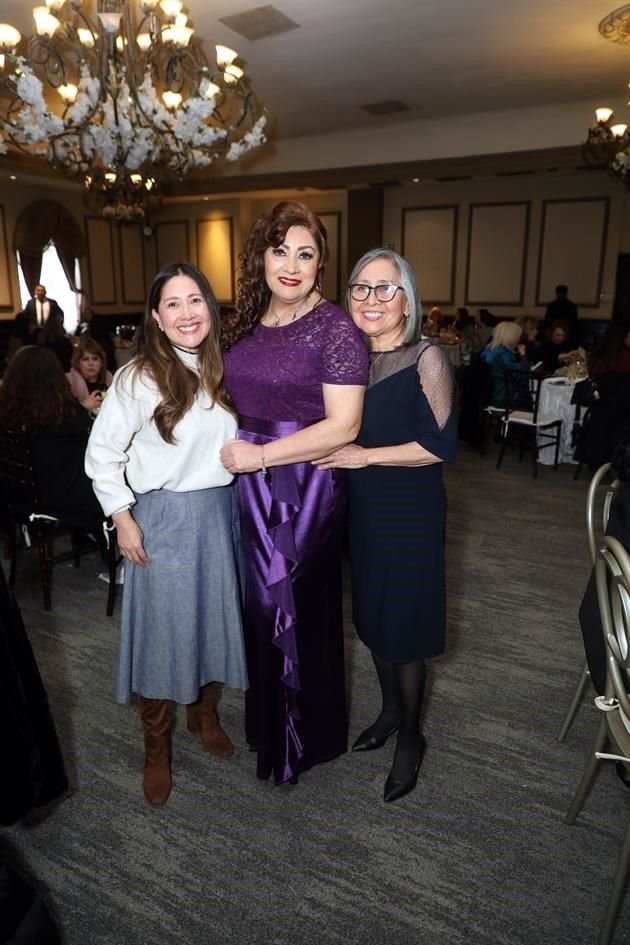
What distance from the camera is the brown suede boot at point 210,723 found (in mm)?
2201

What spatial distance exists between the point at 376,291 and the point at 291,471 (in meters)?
0.52

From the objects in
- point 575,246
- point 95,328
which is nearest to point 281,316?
point 575,246

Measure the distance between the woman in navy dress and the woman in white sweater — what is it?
35 centimetres

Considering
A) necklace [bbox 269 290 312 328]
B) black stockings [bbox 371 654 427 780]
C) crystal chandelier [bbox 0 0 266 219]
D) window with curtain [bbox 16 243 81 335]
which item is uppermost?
crystal chandelier [bbox 0 0 266 219]

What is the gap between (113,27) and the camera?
3.83 m

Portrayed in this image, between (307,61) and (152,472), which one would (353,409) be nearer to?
(152,472)

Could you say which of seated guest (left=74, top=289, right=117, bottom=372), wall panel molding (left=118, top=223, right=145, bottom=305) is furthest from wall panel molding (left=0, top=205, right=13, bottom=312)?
wall panel molding (left=118, top=223, right=145, bottom=305)

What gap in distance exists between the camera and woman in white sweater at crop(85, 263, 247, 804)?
5.55 ft

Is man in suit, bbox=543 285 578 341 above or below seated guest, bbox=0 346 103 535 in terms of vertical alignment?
above

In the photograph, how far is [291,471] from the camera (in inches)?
69.1

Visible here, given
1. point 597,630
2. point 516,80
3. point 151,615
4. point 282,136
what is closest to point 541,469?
point 516,80

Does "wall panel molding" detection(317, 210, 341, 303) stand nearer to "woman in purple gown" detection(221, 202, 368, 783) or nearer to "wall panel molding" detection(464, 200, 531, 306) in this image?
"wall panel molding" detection(464, 200, 531, 306)

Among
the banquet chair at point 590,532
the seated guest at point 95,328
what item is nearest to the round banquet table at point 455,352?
the seated guest at point 95,328

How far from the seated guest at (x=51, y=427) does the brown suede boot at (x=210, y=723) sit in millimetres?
1316
